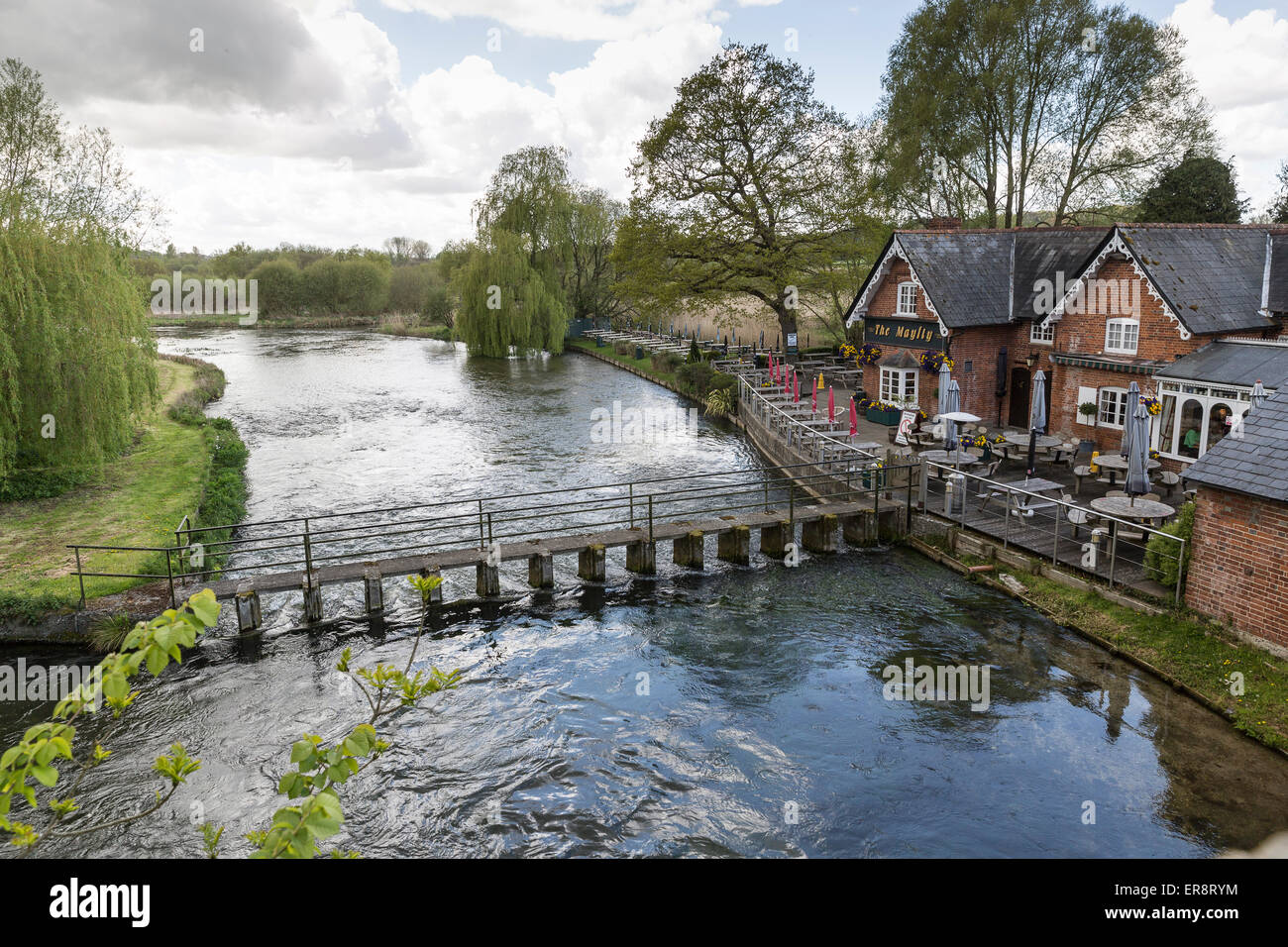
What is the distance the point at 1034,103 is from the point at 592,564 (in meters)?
33.8

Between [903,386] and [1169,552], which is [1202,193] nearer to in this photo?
[903,386]

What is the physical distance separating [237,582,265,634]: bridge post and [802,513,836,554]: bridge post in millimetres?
11896

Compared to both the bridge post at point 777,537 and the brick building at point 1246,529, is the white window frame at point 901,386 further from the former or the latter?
the brick building at point 1246,529

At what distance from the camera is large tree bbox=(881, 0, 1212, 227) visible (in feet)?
122

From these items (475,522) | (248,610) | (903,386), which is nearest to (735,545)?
(475,522)

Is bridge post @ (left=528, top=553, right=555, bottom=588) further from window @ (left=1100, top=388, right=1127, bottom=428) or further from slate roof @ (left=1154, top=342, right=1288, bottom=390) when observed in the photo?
window @ (left=1100, top=388, right=1127, bottom=428)

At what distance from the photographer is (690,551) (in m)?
19.2

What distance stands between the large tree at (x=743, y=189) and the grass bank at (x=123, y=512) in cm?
2057

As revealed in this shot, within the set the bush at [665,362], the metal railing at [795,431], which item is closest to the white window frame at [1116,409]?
the metal railing at [795,431]

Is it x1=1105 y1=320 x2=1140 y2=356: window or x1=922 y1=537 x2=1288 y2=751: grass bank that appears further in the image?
x1=1105 y1=320 x2=1140 y2=356: window

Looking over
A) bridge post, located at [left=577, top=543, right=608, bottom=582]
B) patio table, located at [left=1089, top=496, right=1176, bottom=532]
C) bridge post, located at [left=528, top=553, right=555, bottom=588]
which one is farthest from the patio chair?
bridge post, located at [left=528, top=553, right=555, bottom=588]
